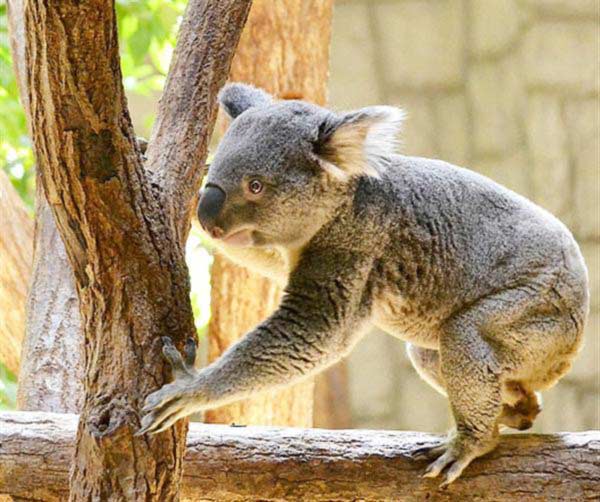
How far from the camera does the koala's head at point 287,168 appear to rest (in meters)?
2.58

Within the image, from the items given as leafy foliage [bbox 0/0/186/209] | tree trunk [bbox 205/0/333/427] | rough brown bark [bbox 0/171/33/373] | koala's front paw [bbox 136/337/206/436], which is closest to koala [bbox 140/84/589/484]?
koala's front paw [bbox 136/337/206/436]

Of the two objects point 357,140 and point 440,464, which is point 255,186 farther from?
point 440,464

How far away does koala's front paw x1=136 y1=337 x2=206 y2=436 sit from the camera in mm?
2127

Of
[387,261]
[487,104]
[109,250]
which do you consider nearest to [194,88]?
[109,250]

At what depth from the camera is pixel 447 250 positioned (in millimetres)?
2930

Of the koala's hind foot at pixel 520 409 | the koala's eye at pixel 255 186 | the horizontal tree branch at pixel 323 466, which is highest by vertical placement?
the koala's eye at pixel 255 186

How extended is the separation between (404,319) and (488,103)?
15.7 feet

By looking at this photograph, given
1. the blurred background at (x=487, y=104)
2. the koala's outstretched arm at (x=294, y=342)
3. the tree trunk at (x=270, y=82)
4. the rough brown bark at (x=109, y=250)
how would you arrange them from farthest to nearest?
the blurred background at (x=487, y=104), the tree trunk at (x=270, y=82), the koala's outstretched arm at (x=294, y=342), the rough brown bark at (x=109, y=250)

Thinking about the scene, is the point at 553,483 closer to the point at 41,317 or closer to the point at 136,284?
the point at 136,284

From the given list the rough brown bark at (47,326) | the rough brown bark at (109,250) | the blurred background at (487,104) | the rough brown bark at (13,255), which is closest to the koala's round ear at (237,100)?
the rough brown bark at (109,250)

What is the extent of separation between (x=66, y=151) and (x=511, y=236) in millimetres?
1470

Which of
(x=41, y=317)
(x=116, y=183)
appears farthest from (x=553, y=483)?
(x=41, y=317)

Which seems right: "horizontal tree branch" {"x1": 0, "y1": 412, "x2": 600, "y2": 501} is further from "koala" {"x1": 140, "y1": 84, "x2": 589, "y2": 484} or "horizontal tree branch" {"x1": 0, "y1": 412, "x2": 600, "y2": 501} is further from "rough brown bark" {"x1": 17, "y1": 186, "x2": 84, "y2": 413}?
"rough brown bark" {"x1": 17, "y1": 186, "x2": 84, "y2": 413}

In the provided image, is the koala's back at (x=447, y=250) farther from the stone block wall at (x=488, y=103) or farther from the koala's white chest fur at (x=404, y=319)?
the stone block wall at (x=488, y=103)
